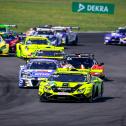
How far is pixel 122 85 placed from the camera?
102 feet

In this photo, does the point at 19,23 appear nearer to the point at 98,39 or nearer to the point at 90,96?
the point at 98,39

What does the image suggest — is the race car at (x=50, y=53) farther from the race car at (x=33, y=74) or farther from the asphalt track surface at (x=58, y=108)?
the race car at (x=33, y=74)

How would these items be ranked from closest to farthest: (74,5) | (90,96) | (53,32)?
(90,96) < (53,32) < (74,5)

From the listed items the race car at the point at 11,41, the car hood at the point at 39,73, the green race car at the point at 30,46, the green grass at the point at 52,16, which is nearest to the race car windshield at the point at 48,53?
the green race car at the point at 30,46

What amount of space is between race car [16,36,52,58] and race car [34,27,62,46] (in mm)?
5076

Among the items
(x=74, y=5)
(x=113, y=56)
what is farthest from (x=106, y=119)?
(x=74, y=5)

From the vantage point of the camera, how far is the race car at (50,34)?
166ft

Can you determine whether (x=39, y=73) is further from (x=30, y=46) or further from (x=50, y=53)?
(x=30, y=46)

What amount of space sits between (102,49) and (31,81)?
75.4 feet

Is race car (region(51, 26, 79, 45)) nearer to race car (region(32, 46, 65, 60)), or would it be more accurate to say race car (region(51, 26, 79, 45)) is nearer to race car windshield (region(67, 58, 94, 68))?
race car (region(32, 46, 65, 60))

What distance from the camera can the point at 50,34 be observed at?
51125 mm

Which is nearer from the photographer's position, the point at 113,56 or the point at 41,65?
the point at 41,65

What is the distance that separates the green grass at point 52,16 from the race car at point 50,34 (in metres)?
20.2

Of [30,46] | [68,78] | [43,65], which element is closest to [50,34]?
[30,46]
